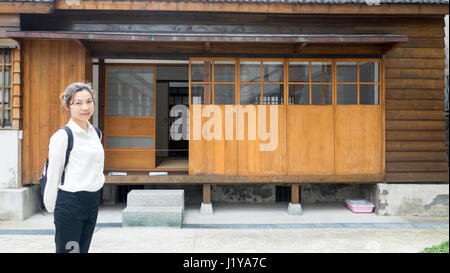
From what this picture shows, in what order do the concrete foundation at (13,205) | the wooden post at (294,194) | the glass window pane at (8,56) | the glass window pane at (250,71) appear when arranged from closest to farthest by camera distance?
the concrete foundation at (13,205), the glass window pane at (8,56), the glass window pane at (250,71), the wooden post at (294,194)

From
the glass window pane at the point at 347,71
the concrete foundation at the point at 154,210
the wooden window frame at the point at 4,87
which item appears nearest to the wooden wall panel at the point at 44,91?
the wooden window frame at the point at 4,87

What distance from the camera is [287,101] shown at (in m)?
7.75

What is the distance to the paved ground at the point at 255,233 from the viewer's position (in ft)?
18.5

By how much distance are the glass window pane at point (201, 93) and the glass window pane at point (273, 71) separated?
125 centimetres

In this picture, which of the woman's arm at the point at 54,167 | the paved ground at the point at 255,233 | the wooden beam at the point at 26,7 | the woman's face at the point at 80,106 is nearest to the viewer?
the woman's arm at the point at 54,167

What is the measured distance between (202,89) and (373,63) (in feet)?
12.3

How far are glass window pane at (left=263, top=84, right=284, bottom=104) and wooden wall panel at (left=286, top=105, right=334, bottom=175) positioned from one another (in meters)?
0.42

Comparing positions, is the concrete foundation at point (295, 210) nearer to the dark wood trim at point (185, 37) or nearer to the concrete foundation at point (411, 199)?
the concrete foundation at point (411, 199)

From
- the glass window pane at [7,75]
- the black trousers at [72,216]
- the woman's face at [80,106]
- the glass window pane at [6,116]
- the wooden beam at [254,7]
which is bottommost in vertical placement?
the black trousers at [72,216]

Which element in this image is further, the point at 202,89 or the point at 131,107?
the point at 131,107

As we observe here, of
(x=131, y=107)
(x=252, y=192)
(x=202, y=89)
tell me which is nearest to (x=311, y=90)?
(x=202, y=89)

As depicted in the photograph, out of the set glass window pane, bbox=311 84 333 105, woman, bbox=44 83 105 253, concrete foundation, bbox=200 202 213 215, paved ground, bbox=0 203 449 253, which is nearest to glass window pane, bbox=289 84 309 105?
glass window pane, bbox=311 84 333 105

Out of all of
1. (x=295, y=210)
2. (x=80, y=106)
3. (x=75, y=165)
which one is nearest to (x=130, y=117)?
(x=295, y=210)

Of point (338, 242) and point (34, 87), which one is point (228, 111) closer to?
point (338, 242)
